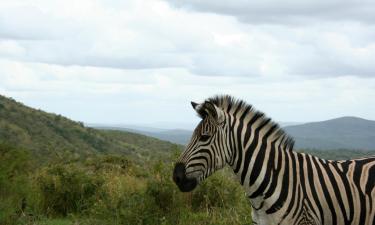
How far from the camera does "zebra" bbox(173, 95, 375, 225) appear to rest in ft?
20.0

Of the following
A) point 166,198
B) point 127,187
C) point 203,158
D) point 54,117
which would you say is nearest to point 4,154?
point 127,187

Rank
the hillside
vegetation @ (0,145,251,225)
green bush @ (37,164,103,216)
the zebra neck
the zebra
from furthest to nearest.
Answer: the hillside
green bush @ (37,164,103,216)
vegetation @ (0,145,251,225)
the zebra neck
the zebra

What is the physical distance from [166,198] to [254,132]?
435 centimetres

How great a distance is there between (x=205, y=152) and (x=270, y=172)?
74 cm

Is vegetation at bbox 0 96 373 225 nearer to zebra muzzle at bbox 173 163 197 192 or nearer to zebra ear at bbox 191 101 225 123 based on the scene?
zebra muzzle at bbox 173 163 197 192

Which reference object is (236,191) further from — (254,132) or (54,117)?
(54,117)

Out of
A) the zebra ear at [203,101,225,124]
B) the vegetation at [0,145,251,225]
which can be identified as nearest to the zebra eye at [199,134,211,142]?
the zebra ear at [203,101,225,124]

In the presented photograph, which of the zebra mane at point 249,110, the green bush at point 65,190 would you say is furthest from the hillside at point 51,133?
the zebra mane at point 249,110

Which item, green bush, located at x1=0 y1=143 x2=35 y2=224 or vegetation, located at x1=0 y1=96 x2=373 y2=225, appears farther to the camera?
vegetation, located at x1=0 y1=96 x2=373 y2=225

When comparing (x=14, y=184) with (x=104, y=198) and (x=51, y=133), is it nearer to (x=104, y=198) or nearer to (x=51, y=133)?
(x=104, y=198)

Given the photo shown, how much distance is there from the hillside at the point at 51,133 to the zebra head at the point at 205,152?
1136 inches

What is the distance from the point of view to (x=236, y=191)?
37.7 feet

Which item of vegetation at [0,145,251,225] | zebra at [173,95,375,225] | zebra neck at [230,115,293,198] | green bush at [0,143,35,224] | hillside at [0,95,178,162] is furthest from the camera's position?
hillside at [0,95,178,162]

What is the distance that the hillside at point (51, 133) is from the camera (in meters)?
36.8
